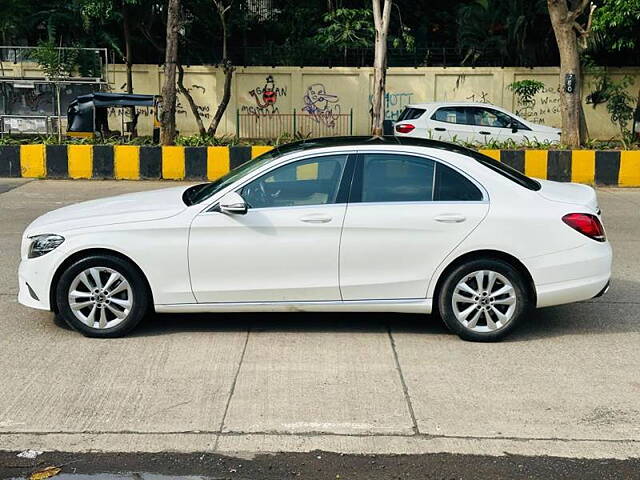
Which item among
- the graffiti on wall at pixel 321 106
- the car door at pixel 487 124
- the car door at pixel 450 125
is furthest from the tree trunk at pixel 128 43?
the car door at pixel 487 124

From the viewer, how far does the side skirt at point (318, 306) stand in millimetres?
6625

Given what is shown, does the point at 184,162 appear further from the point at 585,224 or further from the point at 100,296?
the point at 585,224

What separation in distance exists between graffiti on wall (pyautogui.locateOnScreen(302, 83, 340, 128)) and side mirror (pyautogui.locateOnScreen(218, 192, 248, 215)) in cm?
2016

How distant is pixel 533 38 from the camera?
89.7 ft

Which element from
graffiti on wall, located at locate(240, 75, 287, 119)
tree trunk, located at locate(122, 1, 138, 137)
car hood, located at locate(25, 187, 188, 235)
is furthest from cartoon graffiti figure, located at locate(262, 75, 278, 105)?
car hood, located at locate(25, 187, 188, 235)

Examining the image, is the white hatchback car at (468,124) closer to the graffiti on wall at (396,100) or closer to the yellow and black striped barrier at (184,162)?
the yellow and black striped barrier at (184,162)

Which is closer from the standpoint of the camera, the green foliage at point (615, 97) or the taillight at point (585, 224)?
the taillight at point (585, 224)

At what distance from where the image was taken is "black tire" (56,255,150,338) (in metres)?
6.58

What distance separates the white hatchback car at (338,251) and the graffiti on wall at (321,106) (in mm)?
19982

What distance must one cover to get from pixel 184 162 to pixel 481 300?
33.9 ft

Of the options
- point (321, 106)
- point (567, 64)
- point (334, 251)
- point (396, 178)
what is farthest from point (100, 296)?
point (321, 106)

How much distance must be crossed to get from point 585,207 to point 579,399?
173 centimetres

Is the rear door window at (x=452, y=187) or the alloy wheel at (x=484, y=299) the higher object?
the rear door window at (x=452, y=187)

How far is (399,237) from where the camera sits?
258 inches
